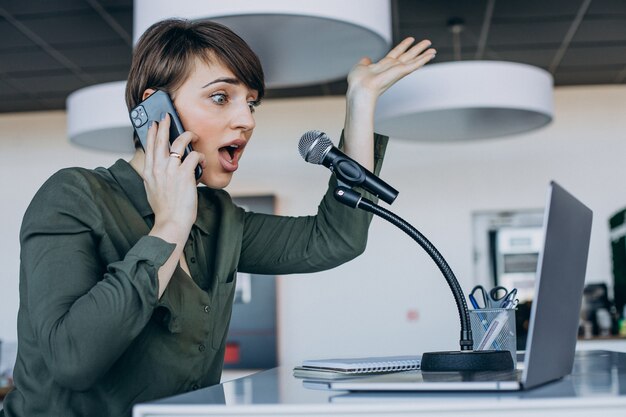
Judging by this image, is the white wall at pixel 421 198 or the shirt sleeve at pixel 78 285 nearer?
the shirt sleeve at pixel 78 285

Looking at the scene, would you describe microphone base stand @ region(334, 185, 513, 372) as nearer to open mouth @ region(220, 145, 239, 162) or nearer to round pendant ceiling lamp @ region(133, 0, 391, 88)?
open mouth @ region(220, 145, 239, 162)

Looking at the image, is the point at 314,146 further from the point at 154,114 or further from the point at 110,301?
the point at 110,301

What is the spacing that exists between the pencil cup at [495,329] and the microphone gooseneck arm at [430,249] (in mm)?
168

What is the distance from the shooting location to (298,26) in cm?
279

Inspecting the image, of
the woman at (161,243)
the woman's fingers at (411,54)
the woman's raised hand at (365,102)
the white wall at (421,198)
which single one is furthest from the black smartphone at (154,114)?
the white wall at (421,198)

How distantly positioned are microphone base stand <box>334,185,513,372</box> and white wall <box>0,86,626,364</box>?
576 centimetres

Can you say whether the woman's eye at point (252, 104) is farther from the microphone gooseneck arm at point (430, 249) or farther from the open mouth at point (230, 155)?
the microphone gooseneck arm at point (430, 249)

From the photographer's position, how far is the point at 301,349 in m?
7.16

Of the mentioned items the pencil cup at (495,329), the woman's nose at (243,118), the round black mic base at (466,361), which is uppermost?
the woman's nose at (243,118)

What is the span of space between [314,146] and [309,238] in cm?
30

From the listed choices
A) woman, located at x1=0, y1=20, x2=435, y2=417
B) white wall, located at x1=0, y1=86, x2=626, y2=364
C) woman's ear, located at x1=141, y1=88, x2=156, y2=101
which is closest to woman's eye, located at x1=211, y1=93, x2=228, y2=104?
woman, located at x1=0, y1=20, x2=435, y2=417

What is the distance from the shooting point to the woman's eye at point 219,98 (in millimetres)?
1411

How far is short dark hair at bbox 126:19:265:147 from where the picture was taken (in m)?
1.41

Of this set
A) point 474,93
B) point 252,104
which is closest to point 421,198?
point 474,93
